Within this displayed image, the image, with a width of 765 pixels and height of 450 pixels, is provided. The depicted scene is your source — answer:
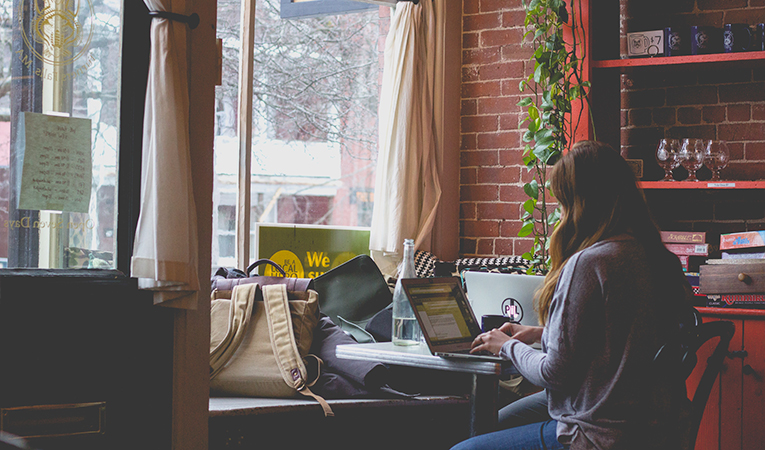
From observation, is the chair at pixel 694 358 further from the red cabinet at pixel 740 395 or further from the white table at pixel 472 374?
the red cabinet at pixel 740 395

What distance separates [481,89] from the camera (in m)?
3.64

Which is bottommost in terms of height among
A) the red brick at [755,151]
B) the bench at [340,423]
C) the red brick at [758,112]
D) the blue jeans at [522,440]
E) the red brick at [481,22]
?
the bench at [340,423]

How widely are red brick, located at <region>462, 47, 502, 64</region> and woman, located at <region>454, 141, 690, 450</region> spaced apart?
2041 millimetres

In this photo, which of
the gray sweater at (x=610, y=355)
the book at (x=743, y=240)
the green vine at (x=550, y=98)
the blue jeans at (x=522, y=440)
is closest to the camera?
the gray sweater at (x=610, y=355)

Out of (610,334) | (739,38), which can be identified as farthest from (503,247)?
(610,334)

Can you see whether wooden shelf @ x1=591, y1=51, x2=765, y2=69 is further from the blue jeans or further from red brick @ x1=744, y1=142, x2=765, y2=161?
the blue jeans

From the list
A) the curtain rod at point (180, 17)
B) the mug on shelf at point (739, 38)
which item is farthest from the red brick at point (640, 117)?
the curtain rod at point (180, 17)

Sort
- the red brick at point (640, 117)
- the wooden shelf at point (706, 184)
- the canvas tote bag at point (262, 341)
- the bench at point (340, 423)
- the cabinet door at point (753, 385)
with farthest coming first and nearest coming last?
the red brick at point (640, 117) → the wooden shelf at point (706, 184) → the cabinet door at point (753, 385) → the canvas tote bag at point (262, 341) → the bench at point (340, 423)

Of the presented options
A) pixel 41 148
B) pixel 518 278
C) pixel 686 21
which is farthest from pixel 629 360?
pixel 686 21

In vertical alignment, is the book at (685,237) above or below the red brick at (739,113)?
below

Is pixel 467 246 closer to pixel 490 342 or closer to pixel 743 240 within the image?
pixel 743 240

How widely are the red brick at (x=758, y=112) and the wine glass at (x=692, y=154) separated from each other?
1.11 ft

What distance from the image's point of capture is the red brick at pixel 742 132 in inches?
124

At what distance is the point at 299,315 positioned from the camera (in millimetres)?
2412
